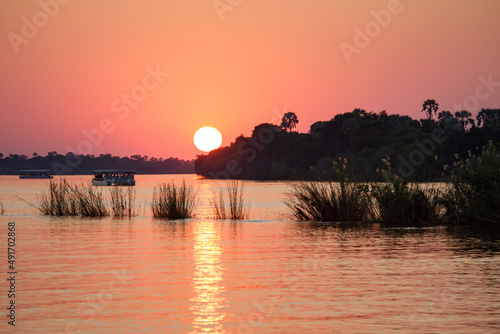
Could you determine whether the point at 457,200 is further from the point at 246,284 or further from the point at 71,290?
the point at 71,290

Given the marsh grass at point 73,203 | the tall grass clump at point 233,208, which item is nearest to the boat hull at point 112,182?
the tall grass clump at point 233,208

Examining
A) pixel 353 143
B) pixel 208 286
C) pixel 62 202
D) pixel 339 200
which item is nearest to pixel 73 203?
pixel 62 202

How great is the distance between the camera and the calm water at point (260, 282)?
10.2 meters

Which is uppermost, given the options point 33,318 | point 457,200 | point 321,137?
point 321,137

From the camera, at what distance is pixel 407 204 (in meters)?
26.1

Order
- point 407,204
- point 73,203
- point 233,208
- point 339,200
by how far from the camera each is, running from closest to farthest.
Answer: point 407,204 → point 339,200 → point 233,208 → point 73,203

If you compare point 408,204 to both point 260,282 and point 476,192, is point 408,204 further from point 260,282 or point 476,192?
point 260,282

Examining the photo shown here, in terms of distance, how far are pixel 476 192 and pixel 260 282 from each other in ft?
45.6

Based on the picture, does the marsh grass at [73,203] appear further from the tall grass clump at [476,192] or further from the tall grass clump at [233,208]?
the tall grass clump at [476,192]

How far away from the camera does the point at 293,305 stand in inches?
452

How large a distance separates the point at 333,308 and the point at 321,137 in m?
139

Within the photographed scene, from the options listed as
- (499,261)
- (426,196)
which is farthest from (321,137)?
(499,261)

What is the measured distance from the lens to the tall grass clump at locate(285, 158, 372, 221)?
2656cm

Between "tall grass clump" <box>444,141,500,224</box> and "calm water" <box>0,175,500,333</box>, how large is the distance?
4.22ft
